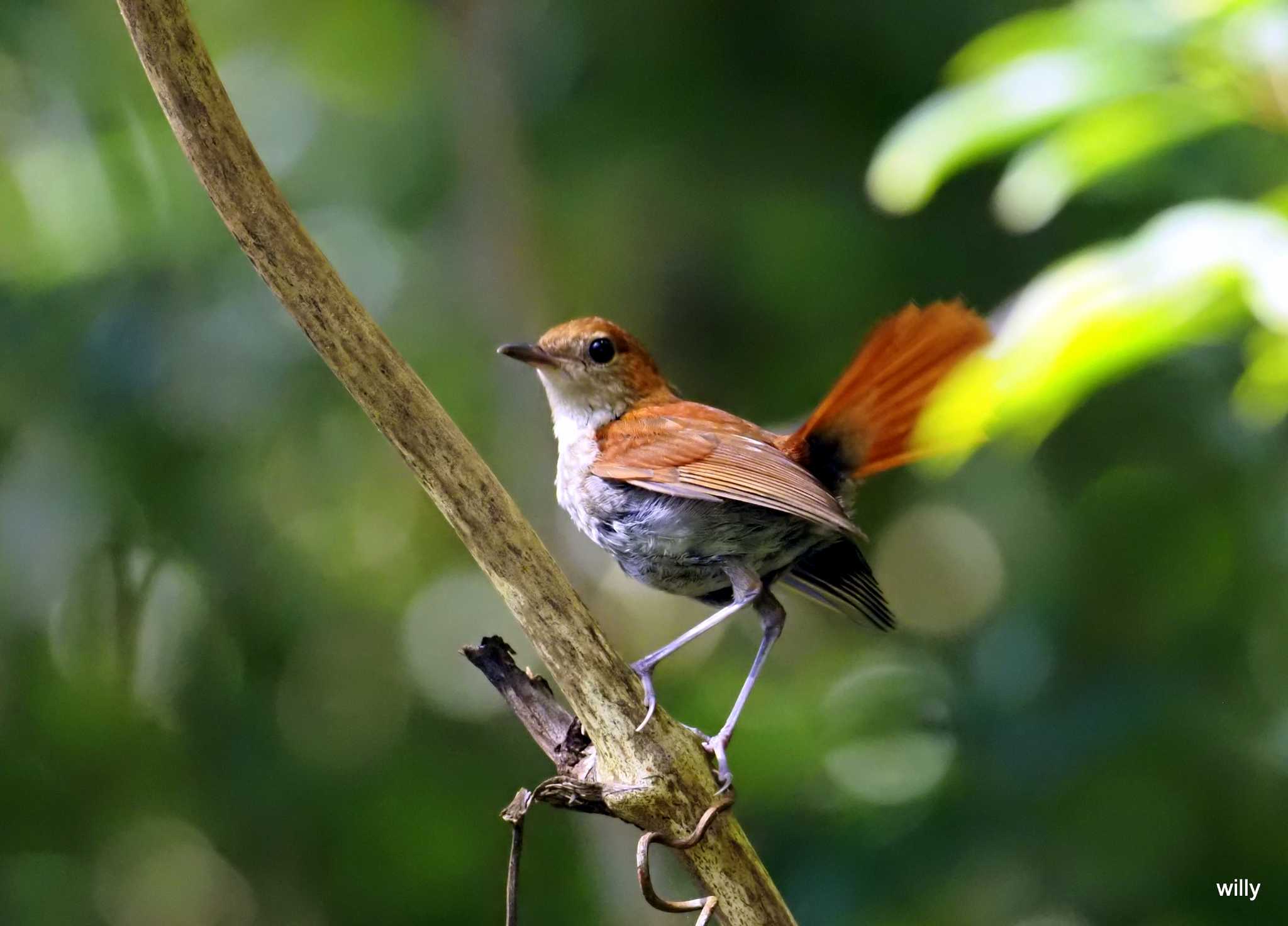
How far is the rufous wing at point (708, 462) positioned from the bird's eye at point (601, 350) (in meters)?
0.15

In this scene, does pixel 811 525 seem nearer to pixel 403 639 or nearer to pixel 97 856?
pixel 403 639

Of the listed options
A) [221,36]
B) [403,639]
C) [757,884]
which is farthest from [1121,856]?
[221,36]

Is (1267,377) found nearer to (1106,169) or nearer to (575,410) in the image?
(1106,169)

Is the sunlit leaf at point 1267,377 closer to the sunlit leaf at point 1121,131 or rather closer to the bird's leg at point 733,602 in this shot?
the sunlit leaf at point 1121,131

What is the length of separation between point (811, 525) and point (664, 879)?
1744mm

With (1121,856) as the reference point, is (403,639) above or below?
above

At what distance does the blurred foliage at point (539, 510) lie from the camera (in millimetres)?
3363

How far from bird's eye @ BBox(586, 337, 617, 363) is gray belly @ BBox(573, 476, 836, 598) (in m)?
0.37

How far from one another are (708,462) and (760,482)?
0.46ft

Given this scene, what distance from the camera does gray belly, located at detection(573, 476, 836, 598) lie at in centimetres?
241

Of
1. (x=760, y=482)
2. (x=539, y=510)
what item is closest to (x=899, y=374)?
(x=760, y=482)

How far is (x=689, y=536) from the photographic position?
2.43m

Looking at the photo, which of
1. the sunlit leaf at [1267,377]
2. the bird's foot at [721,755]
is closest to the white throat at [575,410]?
the bird's foot at [721,755]

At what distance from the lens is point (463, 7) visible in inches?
174
